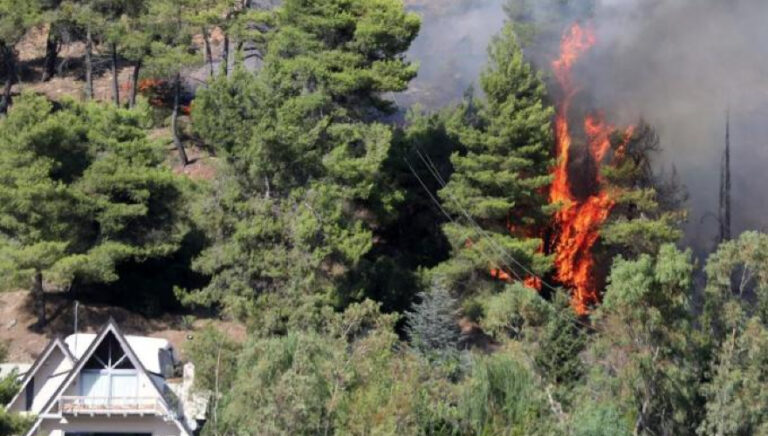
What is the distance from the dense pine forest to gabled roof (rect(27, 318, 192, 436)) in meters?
2.12

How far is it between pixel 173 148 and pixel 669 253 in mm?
31850

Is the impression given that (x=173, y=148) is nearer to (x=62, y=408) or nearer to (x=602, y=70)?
(x=602, y=70)

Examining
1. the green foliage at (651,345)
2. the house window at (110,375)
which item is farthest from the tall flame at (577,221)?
the house window at (110,375)

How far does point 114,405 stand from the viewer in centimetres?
4766

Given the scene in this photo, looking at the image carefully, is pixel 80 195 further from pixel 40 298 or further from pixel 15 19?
pixel 15 19

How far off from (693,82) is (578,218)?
10999mm

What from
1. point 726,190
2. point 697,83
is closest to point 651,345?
point 726,190

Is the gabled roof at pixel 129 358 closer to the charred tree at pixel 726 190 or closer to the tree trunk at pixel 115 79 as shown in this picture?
the tree trunk at pixel 115 79

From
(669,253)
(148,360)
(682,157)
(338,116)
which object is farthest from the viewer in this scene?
(682,157)

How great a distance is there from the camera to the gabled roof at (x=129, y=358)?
47094 millimetres

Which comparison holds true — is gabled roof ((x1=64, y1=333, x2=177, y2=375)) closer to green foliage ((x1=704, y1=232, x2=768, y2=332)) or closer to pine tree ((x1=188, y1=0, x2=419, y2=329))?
pine tree ((x1=188, y1=0, x2=419, y2=329))

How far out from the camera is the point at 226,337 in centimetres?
4638

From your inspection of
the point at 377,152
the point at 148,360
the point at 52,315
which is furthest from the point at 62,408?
the point at 377,152

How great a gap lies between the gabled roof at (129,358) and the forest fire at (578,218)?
18576 mm
